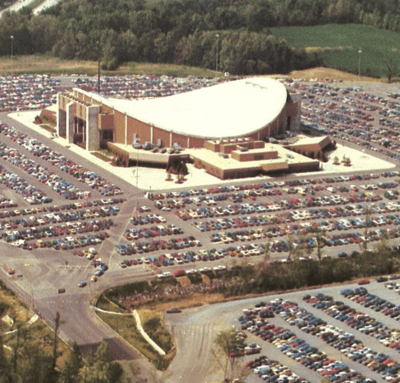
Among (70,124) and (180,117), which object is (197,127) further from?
(70,124)

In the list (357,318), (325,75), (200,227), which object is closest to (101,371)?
(357,318)

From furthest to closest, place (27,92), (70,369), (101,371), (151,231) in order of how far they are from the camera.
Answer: (27,92)
(151,231)
(70,369)
(101,371)

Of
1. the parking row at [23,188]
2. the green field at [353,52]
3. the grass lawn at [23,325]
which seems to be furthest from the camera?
the green field at [353,52]

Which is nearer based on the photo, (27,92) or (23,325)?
(23,325)

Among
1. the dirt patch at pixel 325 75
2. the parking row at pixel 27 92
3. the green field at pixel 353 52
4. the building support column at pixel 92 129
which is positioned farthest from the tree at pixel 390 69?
the building support column at pixel 92 129

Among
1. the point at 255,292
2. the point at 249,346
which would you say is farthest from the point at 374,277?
the point at 249,346

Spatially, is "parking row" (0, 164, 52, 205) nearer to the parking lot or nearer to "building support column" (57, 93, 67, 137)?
the parking lot

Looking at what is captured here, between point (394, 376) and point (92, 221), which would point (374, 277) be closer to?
point (394, 376)

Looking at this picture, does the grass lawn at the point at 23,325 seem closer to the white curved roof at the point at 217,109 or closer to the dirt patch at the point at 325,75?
the white curved roof at the point at 217,109
